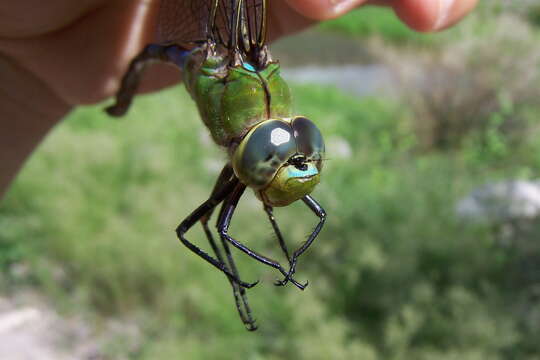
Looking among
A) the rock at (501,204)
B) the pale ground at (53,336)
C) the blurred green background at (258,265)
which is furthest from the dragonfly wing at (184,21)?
the rock at (501,204)

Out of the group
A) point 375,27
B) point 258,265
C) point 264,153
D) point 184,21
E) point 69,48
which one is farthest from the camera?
point 375,27

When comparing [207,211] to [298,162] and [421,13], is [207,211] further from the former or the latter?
[421,13]

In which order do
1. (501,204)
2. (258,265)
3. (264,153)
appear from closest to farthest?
(264,153) → (258,265) → (501,204)

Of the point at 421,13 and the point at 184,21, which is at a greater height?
the point at 184,21

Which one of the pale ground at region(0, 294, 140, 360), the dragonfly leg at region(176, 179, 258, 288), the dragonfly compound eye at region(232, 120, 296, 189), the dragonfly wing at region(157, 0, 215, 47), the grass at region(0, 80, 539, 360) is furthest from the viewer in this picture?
the pale ground at region(0, 294, 140, 360)

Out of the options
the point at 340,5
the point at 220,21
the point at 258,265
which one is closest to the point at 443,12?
the point at 340,5

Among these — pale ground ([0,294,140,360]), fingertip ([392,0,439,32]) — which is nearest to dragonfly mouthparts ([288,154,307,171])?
fingertip ([392,0,439,32])

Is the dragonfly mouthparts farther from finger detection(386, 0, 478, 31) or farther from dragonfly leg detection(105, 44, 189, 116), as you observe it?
finger detection(386, 0, 478, 31)
